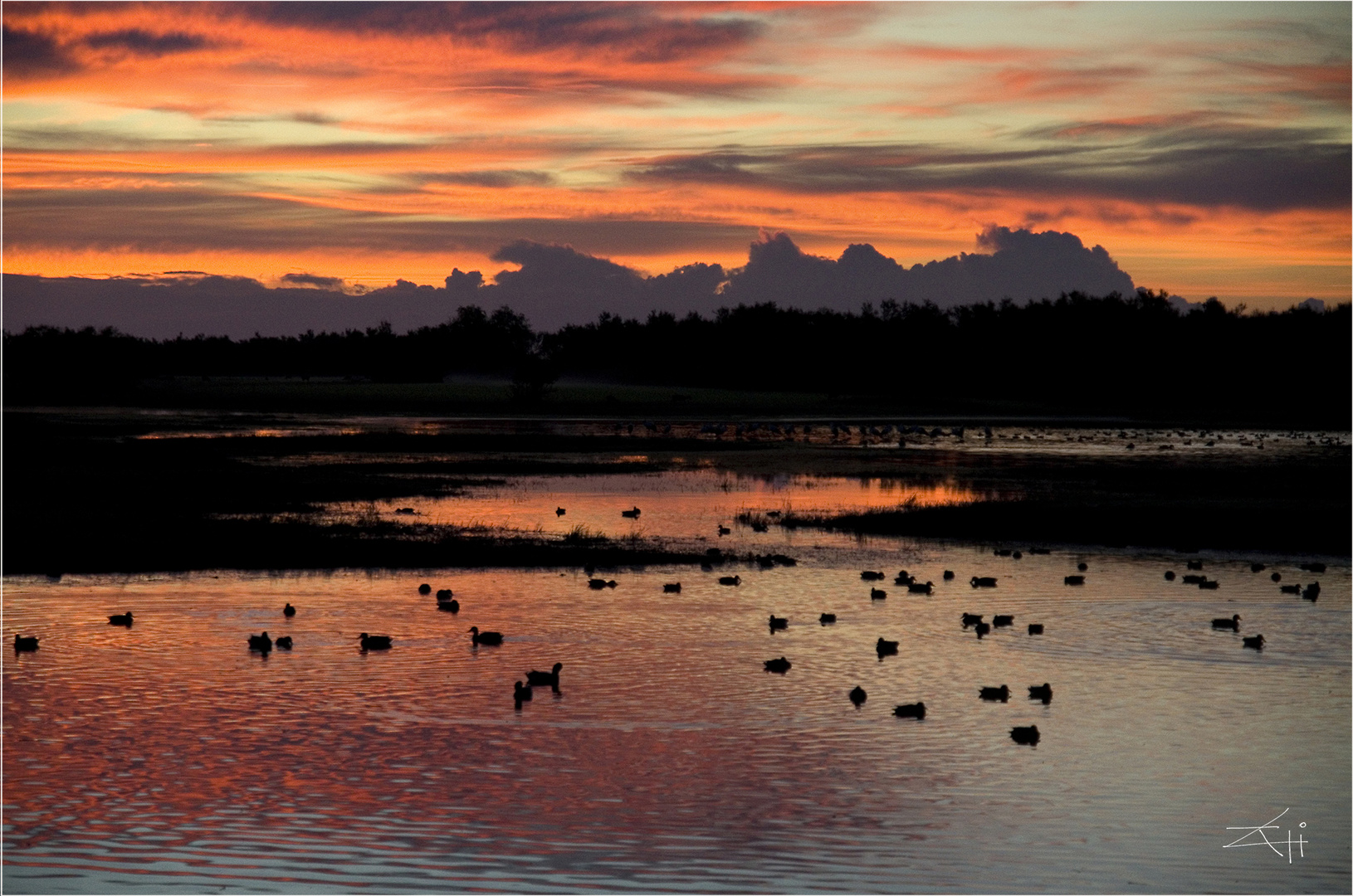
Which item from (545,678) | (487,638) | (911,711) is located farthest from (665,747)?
(487,638)

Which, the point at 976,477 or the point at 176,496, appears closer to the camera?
the point at 176,496

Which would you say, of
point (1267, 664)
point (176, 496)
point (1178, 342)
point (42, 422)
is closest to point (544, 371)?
A: point (42, 422)

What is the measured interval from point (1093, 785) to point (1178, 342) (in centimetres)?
15535

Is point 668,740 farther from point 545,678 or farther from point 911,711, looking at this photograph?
point 911,711

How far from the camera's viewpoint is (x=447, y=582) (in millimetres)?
25891

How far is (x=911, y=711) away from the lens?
16.6m

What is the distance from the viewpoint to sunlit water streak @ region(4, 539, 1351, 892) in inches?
477

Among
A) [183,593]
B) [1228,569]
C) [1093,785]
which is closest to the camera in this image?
[1093,785]

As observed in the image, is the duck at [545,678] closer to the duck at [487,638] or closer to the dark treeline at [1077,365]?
the duck at [487,638]

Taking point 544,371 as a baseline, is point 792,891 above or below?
below

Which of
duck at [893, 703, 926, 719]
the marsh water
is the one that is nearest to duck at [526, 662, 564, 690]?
the marsh water

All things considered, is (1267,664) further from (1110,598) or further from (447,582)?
(447,582)
